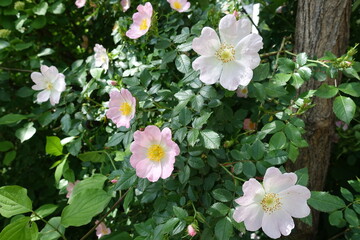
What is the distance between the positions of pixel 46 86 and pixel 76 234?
88 centimetres

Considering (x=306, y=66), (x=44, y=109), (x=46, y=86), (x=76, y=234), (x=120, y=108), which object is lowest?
(x=76, y=234)

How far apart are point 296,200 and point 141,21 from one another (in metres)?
0.73

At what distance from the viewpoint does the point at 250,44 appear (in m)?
0.91

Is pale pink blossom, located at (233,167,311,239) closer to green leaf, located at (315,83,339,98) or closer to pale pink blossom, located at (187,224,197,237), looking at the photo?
pale pink blossom, located at (187,224,197,237)

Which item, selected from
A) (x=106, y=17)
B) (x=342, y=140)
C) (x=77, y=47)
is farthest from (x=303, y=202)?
(x=77, y=47)

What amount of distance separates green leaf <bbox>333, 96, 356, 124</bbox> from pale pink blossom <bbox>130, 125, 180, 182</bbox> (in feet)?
1.50

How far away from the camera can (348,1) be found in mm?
1146

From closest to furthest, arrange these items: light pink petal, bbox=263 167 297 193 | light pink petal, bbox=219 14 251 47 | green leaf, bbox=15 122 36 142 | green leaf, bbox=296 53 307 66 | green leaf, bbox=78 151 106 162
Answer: light pink petal, bbox=263 167 297 193
light pink petal, bbox=219 14 251 47
green leaf, bbox=296 53 307 66
green leaf, bbox=78 151 106 162
green leaf, bbox=15 122 36 142

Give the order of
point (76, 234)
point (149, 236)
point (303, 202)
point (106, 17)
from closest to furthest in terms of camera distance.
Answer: point (303, 202) → point (149, 236) → point (106, 17) → point (76, 234)

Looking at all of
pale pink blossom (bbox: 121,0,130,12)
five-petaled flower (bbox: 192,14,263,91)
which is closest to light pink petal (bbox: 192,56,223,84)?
five-petaled flower (bbox: 192,14,263,91)

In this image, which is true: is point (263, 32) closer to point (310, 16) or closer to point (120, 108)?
point (310, 16)

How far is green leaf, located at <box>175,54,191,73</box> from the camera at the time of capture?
1.05 metres

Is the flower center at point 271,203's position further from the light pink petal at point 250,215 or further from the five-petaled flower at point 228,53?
the five-petaled flower at point 228,53

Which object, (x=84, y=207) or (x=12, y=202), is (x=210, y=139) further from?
(x=12, y=202)
